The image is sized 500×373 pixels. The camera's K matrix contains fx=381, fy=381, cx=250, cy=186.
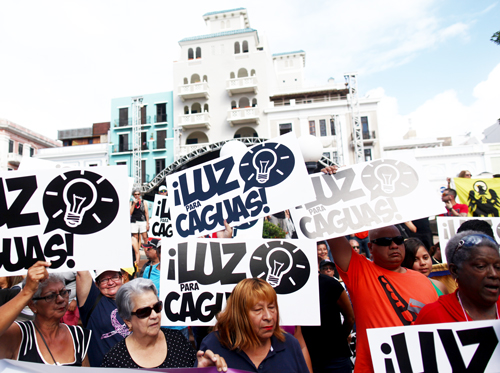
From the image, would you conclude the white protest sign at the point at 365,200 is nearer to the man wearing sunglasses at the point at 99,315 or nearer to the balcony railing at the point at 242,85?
the man wearing sunglasses at the point at 99,315

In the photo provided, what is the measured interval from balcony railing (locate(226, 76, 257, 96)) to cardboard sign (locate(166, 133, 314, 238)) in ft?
99.0

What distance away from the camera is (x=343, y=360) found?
311 centimetres

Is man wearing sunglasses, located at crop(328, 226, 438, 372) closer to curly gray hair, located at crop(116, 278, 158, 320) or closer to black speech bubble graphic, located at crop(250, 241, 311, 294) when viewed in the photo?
black speech bubble graphic, located at crop(250, 241, 311, 294)

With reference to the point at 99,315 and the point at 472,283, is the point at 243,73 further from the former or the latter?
the point at 472,283

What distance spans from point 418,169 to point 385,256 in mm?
1197

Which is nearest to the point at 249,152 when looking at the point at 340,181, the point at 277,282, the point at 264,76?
the point at 340,181

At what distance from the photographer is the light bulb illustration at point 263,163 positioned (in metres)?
Answer: 3.88

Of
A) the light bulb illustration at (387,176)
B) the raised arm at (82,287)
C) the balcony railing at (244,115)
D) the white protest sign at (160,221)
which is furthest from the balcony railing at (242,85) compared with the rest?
the raised arm at (82,287)

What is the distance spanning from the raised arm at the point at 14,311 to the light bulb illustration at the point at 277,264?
1673 millimetres

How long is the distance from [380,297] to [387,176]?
1.42m

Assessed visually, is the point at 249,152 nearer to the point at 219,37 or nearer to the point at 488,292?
the point at 488,292

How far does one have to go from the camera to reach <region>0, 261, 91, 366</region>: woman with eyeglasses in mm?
2352

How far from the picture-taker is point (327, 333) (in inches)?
124

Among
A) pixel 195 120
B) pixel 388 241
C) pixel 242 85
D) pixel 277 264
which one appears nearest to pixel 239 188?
pixel 277 264
